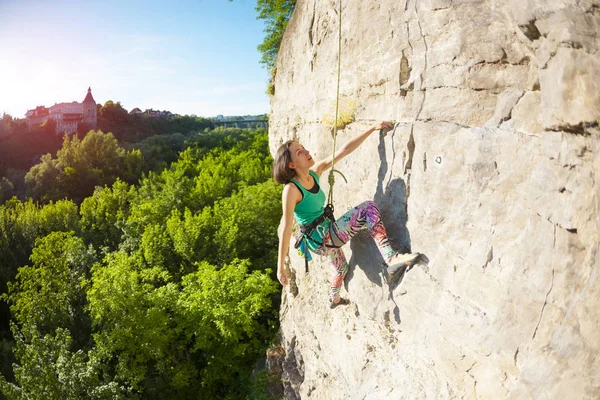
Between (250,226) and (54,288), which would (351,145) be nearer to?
(250,226)

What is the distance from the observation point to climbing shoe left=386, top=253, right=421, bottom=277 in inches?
134

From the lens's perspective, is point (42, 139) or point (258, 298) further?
point (42, 139)

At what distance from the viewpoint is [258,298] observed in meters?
9.65

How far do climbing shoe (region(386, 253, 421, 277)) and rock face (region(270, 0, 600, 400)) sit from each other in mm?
90

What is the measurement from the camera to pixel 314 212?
409cm

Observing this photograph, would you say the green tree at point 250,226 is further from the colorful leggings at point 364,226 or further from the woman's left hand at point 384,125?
the woman's left hand at point 384,125

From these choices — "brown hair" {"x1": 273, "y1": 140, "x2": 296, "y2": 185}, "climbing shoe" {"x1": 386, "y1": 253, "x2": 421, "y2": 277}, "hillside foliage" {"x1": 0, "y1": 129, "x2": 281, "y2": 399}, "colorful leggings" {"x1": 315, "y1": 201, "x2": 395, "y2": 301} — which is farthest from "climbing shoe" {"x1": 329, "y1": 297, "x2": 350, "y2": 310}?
"hillside foliage" {"x1": 0, "y1": 129, "x2": 281, "y2": 399}

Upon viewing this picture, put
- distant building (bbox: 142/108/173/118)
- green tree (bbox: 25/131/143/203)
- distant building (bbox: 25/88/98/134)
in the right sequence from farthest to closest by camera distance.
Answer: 1. distant building (bbox: 142/108/173/118)
2. distant building (bbox: 25/88/98/134)
3. green tree (bbox: 25/131/143/203)

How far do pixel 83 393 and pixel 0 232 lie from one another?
15866 mm

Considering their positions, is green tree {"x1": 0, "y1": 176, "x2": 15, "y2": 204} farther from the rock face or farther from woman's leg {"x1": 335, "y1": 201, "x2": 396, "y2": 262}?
woman's leg {"x1": 335, "y1": 201, "x2": 396, "y2": 262}

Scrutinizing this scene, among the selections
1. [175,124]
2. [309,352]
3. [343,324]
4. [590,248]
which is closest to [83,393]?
[309,352]

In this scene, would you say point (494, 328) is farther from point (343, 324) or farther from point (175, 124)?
point (175, 124)

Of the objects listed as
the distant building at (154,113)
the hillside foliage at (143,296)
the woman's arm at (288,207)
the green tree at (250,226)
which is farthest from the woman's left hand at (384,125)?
the distant building at (154,113)

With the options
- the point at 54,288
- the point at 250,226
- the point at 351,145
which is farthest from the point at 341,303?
the point at 54,288
